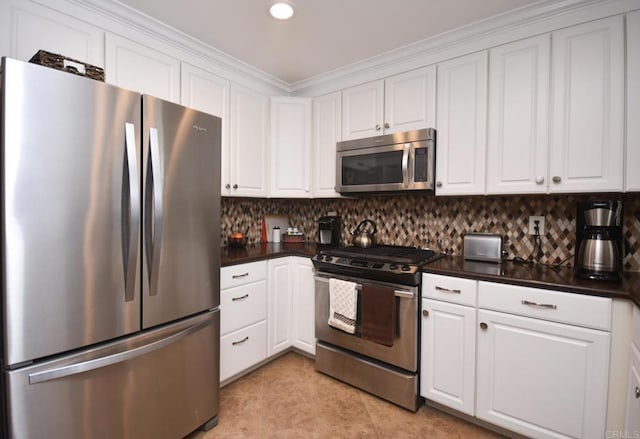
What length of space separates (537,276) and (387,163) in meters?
1.22

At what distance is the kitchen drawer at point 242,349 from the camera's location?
7.03 feet

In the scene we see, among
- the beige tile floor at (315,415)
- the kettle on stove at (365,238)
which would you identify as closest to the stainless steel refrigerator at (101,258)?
the beige tile floor at (315,415)

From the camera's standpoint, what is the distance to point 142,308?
57.2 inches

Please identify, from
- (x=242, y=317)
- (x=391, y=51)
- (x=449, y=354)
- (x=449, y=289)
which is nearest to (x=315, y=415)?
(x=242, y=317)

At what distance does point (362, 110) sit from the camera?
2545 mm

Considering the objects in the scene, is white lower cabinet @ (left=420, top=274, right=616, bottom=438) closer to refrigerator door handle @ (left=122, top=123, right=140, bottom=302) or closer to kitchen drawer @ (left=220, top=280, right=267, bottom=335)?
kitchen drawer @ (left=220, top=280, right=267, bottom=335)

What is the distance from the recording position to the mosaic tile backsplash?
2.00 meters

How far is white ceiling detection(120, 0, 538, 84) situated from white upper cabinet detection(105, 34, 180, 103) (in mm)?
217

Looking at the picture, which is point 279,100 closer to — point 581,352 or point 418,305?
point 418,305

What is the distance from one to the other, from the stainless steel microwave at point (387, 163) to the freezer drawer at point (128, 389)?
4.79 feet

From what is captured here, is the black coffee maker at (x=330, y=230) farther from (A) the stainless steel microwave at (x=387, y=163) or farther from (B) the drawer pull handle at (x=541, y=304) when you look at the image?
(B) the drawer pull handle at (x=541, y=304)

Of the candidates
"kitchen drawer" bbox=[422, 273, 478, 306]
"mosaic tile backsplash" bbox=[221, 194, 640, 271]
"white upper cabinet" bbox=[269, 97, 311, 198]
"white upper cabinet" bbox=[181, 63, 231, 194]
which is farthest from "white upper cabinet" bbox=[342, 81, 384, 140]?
"kitchen drawer" bbox=[422, 273, 478, 306]

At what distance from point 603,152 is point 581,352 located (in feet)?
3.46

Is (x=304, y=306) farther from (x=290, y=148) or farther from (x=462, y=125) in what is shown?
(x=462, y=125)
